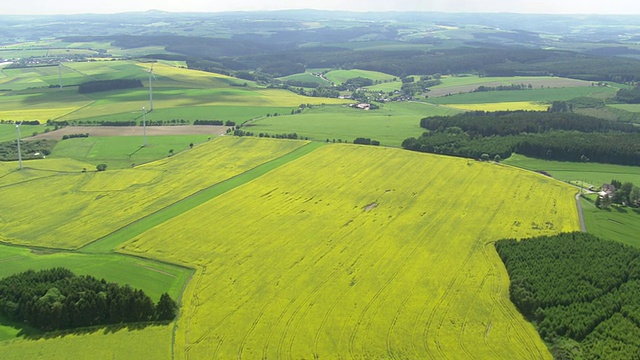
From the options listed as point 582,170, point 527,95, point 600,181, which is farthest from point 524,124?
point 527,95

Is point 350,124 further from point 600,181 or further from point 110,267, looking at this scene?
point 110,267

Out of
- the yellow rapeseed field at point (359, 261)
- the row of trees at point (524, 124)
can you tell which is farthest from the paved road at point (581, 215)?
the row of trees at point (524, 124)

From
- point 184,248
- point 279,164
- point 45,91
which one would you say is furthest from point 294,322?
point 45,91

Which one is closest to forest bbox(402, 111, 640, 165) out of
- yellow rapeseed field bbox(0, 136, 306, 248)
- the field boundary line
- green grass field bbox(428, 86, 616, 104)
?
the field boundary line

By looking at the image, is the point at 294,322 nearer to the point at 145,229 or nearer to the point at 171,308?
the point at 171,308

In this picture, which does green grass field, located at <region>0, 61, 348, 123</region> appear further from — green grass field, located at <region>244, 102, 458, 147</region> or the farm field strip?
the farm field strip
